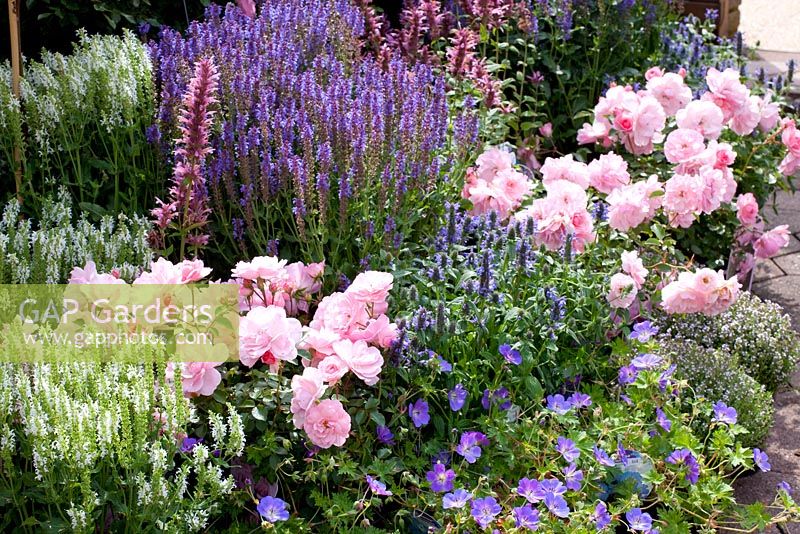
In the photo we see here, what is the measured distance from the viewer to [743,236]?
13.3 ft

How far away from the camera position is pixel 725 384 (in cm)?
319

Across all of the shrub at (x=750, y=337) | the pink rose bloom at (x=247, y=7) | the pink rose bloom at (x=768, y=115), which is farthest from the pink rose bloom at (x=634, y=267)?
the pink rose bloom at (x=247, y=7)

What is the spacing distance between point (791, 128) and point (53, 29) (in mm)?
2993

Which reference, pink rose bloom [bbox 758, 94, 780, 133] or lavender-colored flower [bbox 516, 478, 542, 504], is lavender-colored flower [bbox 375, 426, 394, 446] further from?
pink rose bloom [bbox 758, 94, 780, 133]

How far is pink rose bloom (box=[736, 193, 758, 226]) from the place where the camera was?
12.7ft

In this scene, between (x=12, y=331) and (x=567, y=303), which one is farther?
(x=567, y=303)

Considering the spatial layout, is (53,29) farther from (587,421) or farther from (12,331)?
(587,421)

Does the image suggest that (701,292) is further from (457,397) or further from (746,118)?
(746,118)

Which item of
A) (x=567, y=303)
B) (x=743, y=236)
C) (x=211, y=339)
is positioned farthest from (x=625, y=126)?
(x=211, y=339)

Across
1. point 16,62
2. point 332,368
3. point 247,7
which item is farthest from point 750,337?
point 16,62

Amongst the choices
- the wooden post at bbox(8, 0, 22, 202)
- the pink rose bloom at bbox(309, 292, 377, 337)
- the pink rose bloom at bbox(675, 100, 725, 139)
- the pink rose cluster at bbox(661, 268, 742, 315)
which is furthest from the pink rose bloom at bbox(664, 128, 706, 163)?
the wooden post at bbox(8, 0, 22, 202)

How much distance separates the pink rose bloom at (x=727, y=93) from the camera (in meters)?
3.97

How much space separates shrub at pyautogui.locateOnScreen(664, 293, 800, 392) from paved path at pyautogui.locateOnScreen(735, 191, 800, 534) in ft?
0.40

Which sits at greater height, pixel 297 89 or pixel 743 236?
pixel 297 89
